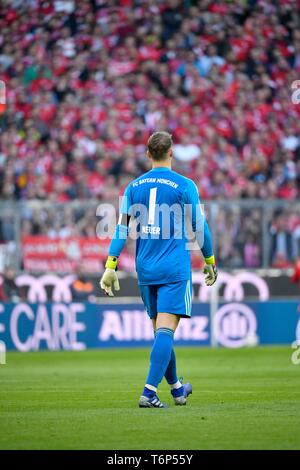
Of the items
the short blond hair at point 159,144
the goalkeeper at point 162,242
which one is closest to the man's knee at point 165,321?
the goalkeeper at point 162,242

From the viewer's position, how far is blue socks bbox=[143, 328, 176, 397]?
9688mm

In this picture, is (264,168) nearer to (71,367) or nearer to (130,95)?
(130,95)

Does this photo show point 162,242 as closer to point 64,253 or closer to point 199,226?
point 199,226

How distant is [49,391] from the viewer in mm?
12500

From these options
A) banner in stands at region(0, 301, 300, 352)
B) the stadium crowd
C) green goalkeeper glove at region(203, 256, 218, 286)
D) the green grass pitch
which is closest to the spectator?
the stadium crowd

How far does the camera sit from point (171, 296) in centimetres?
983

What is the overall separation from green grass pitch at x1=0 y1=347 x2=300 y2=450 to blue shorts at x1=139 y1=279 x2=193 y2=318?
91cm

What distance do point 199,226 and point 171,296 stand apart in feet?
2.32

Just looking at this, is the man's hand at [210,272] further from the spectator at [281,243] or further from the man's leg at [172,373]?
the spectator at [281,243]

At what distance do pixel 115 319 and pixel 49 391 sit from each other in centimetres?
1070

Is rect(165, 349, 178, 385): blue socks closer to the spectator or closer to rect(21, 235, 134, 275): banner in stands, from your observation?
rect(21, 235, 134, 275): banner in stands

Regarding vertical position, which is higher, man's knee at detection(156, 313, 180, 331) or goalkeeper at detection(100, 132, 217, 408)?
goalkeeper at detection(100, 132, 217, 408)

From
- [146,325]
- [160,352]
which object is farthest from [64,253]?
[160,352]
